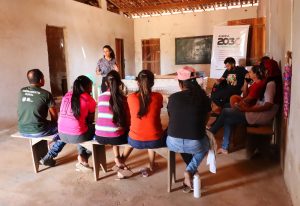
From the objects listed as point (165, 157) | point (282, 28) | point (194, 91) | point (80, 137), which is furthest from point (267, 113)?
point (80, 137)

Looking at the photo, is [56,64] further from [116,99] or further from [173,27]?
[116,99]

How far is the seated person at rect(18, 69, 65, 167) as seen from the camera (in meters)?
2.68

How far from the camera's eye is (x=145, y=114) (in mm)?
2324

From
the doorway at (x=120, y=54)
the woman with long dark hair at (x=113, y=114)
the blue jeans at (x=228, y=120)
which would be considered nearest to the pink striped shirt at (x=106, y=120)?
the woman with long dark hair at (x=113, y=114)

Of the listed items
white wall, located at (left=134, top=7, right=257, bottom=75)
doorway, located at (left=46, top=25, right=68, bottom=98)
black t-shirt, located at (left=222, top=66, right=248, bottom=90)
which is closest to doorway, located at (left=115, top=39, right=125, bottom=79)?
white wall, located at (left=134, top=7, right=257, bottom=75)

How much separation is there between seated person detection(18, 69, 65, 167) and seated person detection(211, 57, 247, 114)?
2.44 metres

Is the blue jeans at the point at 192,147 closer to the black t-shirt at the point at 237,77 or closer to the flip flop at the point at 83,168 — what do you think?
the flip flop at the point at 83,168

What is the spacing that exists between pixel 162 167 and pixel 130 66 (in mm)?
7564

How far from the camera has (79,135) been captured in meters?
2.58

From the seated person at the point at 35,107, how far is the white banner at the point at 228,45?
13.3 feet

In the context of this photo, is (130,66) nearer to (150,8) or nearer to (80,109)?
(150,8)

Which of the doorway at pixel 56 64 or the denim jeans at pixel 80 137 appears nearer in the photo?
the denim jeans at pixel 80 137

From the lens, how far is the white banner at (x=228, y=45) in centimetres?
550

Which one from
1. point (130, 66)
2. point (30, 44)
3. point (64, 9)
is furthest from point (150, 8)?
point (30, 44)
